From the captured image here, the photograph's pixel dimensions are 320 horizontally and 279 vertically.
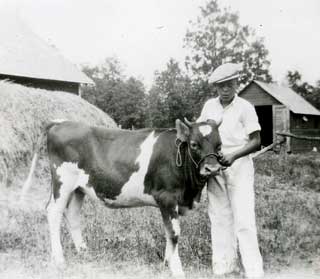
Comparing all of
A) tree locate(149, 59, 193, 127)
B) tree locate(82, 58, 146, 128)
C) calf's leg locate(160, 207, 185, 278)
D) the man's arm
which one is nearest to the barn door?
tree locate(149, 59, 193, 127)

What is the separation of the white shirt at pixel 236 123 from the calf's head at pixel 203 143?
0.79 ft

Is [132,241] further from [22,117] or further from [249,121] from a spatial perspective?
[22,117]

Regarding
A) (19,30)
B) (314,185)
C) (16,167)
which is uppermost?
(19,30)

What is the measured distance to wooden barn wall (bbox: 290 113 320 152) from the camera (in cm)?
2823

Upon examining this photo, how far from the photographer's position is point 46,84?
19.3m

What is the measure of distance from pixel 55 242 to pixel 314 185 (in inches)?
331

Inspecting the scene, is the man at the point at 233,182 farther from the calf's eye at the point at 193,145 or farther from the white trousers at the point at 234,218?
the calf's eye at the point at 193,145

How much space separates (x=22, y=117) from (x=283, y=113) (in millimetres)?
21856

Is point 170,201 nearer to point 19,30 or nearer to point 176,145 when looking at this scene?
point 176,145

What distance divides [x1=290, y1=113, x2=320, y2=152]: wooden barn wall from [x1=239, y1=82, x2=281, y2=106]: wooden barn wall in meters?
1.81

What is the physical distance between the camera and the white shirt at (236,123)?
458 centimetres

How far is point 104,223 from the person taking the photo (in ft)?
20.9

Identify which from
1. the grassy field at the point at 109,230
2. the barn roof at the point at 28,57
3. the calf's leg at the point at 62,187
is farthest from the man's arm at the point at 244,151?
the barn roof at the point at 28,57

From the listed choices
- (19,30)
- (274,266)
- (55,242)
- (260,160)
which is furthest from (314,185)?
(19,30)
